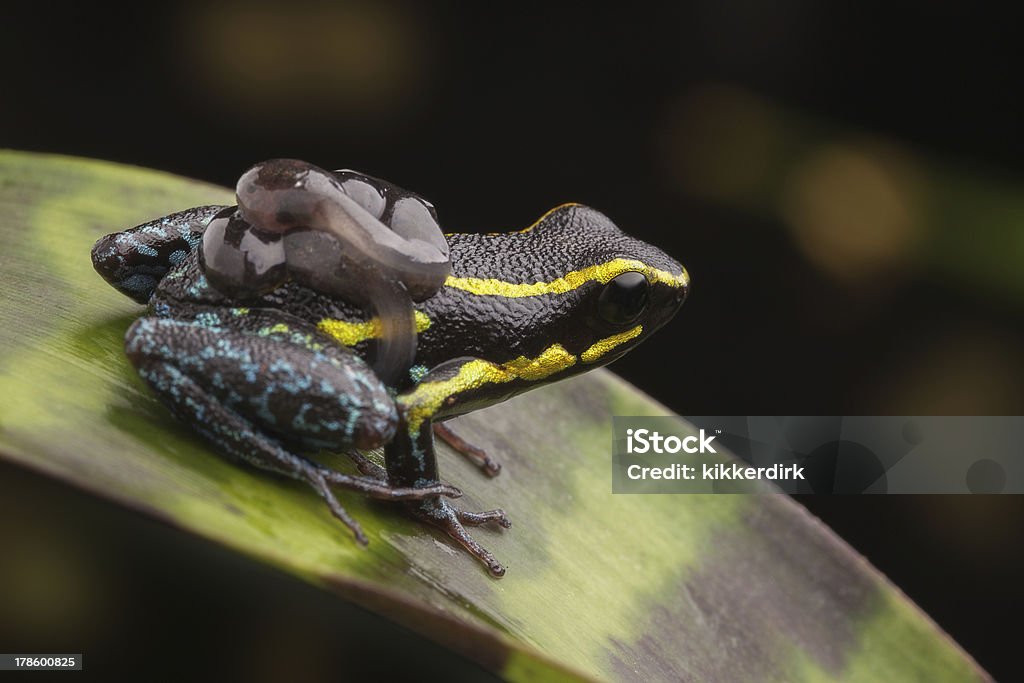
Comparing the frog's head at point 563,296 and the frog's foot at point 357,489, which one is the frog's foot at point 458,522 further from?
the frog's head at point 563,296

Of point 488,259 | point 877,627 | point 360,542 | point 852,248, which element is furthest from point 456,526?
point 852,248

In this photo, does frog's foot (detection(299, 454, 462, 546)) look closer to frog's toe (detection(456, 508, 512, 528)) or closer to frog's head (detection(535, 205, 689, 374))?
frog's toe (detection(456, 508, 512, 528))

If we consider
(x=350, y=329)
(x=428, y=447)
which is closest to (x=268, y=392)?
(x=350, y=329)

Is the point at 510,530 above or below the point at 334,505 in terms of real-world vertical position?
below

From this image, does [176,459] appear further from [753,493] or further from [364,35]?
[364,35]

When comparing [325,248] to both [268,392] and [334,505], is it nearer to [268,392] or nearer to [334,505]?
[268,392]

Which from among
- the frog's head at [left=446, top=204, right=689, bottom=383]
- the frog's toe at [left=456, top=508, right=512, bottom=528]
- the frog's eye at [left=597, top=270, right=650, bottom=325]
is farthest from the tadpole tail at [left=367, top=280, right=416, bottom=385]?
the frog's eye at [left=597, top=270, right=650, bottom=325]
